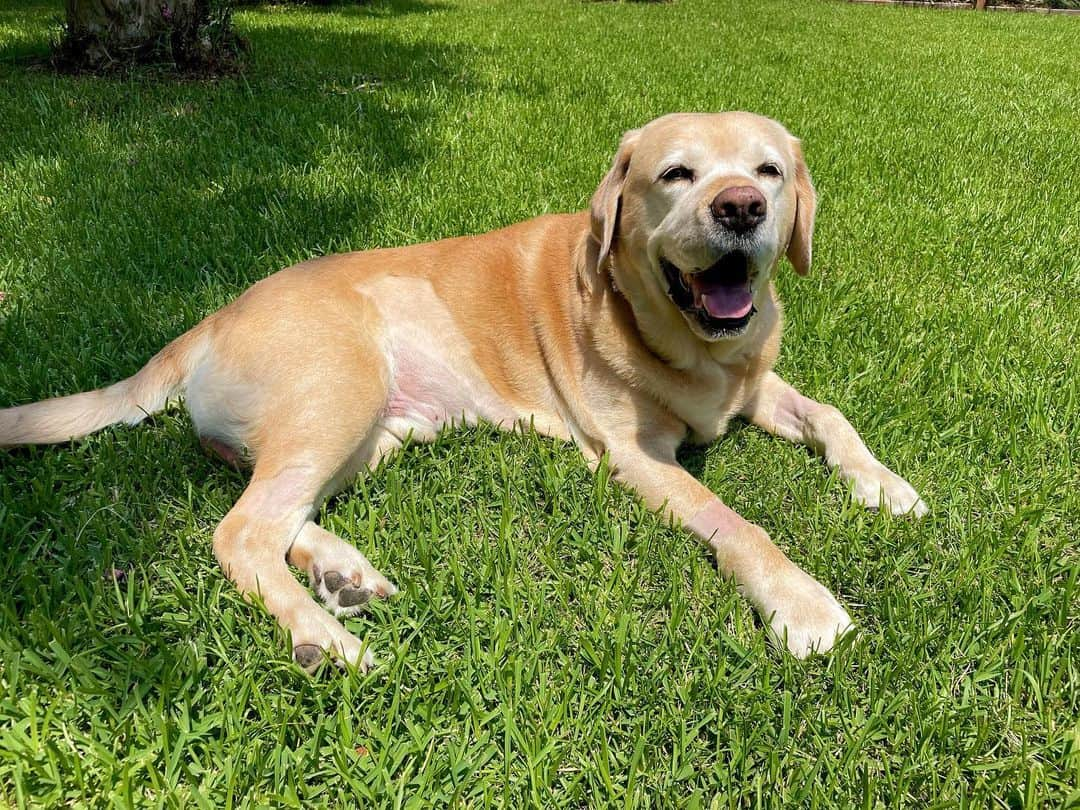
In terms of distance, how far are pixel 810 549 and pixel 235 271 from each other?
309 centimetres

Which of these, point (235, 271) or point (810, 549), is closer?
point (810, 549)

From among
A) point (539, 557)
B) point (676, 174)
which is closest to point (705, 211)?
point (676, 174)

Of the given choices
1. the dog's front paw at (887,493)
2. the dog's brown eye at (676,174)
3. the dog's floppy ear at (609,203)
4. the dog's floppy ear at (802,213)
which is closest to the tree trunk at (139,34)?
the dog's floppy ear at (609,203)

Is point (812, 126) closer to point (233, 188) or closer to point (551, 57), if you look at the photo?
point (551, 57)

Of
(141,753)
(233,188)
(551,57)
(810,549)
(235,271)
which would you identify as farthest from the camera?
(551,57)

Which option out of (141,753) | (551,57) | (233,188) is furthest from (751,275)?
(551,57)

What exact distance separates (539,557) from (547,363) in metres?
0.88

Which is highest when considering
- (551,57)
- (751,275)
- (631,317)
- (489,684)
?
(751,275)

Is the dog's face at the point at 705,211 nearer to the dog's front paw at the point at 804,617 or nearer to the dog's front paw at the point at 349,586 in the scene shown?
the dog's front paw at the point at 804,617

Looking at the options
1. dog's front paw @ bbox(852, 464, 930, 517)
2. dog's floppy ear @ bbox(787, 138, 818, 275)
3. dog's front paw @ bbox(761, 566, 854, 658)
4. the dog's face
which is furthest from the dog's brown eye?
dog's front paw @ bbox(761, 566, 854, 658)

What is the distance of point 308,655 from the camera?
1.84 metres

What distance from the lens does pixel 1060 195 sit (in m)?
5.05

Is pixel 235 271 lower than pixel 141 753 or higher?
lower

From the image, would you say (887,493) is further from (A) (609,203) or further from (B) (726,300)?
(A) (609,203)
